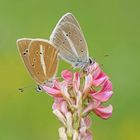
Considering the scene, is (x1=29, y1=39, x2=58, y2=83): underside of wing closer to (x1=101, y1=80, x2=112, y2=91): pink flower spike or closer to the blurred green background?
(x1=101, y1=80, x2=112, y2=91): pink flower spike

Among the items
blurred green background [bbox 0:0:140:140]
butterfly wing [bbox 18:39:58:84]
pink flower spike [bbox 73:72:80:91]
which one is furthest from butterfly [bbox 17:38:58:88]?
blurred green background [bbox 0:0:140:140]

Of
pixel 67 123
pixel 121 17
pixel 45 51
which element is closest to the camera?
pixel 67 123

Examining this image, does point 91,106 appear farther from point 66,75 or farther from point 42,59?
point 42,59

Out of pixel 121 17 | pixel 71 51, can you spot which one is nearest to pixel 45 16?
pixel 121 17

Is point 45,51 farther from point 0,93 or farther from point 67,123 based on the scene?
point 0,93

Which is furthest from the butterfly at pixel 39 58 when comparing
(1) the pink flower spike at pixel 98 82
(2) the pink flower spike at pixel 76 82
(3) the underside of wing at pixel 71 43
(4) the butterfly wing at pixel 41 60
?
(1) the pink flower spike at pixel 98 82

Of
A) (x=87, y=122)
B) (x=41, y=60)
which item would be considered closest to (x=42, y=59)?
(x=41, y=60)

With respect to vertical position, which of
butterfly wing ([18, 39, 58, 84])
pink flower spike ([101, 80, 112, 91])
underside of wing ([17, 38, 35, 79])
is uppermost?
underside of wing ([17, 38, 35, 79])

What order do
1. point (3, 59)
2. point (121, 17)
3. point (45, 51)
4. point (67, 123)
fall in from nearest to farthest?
1. point (67, 123)
2. point (45, 51)
3. point (3, 59)
4. point (121, 17)
